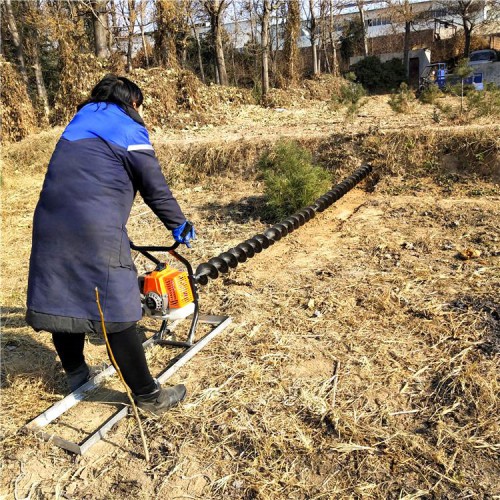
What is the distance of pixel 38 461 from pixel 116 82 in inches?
84.2

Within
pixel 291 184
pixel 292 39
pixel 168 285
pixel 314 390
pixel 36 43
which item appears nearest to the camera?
pixel 314 390

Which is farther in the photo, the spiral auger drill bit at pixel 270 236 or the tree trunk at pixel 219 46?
the tree trunk at pixel 219 46

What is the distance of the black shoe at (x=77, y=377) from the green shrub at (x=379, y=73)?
84.6 ft

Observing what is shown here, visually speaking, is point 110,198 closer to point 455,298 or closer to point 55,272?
point 55,272

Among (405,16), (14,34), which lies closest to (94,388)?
(14,34)

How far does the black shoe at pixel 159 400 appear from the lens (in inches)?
106

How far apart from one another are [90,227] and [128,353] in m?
0.72

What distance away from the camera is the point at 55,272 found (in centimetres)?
234

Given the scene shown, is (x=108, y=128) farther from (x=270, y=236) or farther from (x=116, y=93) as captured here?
(x=270, y=236)

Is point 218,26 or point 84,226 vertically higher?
point 218,26

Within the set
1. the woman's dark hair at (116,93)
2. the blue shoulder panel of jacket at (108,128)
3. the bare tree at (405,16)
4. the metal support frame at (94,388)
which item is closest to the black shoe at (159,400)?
the metal support frame at (94,388)

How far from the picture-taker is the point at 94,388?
3062 mm

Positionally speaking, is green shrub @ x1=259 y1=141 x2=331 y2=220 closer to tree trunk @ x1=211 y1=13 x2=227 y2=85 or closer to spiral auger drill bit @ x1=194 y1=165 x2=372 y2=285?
spiral auger drill bit @ x1=194 y1=165 x2=372 y2=285

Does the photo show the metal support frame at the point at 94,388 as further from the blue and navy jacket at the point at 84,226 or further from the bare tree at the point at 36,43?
the bare tree at the point at 36,43
